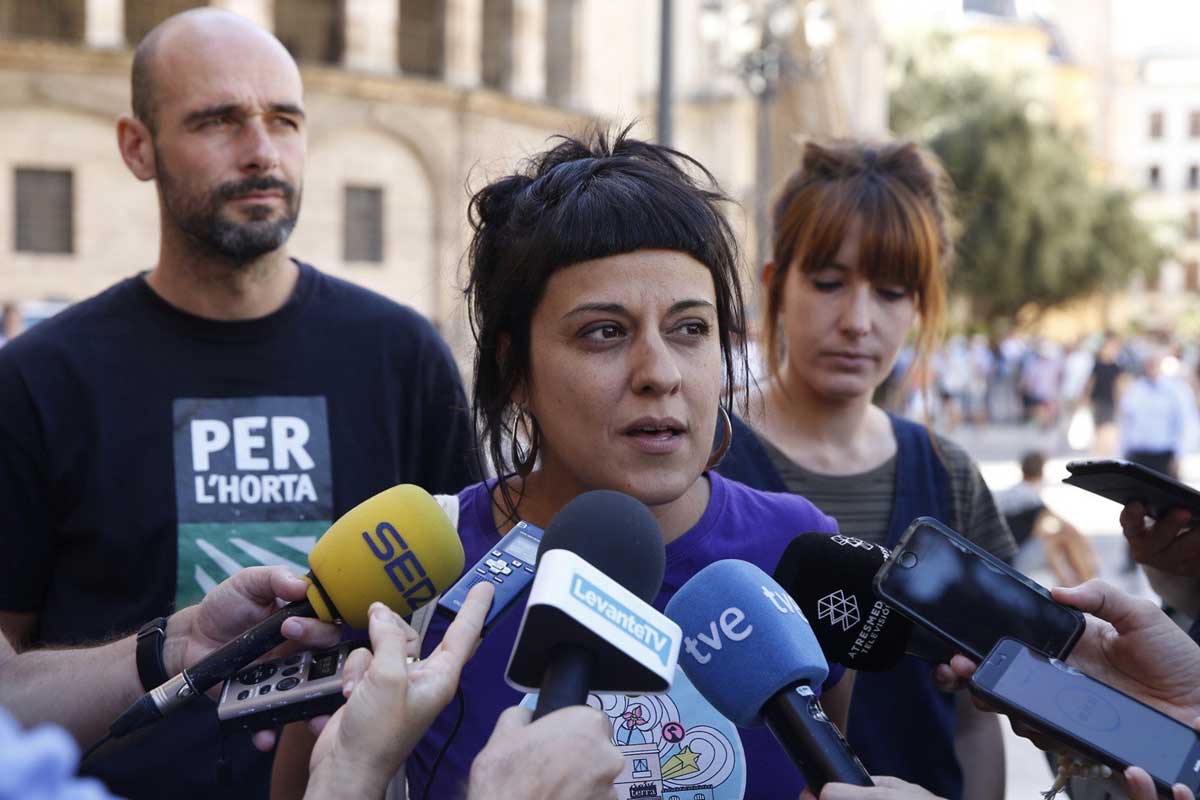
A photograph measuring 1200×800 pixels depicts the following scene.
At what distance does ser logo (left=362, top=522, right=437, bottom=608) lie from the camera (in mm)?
2074

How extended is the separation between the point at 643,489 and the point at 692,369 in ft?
0.67

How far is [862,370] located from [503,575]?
5.68 feet

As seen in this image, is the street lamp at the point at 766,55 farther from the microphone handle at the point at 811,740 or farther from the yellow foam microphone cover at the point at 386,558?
the microphone handle at the point at 811,740

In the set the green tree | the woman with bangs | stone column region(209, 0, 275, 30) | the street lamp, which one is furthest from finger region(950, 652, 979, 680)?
the green tree

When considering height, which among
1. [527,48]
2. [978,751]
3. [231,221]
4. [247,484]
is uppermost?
[527,48]

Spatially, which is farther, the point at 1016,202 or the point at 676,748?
the point at 1016,202

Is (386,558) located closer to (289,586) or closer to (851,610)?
(289,586)

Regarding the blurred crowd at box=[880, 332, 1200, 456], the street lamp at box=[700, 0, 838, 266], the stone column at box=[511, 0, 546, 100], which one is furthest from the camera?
the stone column at box=[511, 0, 546, 100]

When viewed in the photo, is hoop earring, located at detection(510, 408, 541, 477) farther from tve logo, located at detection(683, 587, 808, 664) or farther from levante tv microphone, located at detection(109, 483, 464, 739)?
tve logo, located at detection(683, 587, 808, 664)

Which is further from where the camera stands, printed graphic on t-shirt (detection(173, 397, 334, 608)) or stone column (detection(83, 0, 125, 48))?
stone column (detection(83, 0, 125, 48))

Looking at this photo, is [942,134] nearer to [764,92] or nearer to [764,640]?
[764,92]

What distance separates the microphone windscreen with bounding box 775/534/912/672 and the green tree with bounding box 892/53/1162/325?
3680 centimetres

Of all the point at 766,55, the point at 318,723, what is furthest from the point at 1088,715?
the point at 766,55

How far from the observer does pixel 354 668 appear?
6.02ft
